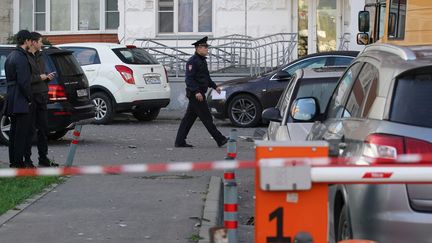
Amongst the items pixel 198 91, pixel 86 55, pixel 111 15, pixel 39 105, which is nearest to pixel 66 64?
pixel 198 91

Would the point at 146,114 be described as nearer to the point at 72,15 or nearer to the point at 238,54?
the point at 238,54

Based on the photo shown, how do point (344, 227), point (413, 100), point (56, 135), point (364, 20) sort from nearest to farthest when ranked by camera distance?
1. point (413, 100)
2. point (344, 227)
3. point (56, 135)
4. point (364, 20)

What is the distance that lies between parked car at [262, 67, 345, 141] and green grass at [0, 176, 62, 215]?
8.92ft

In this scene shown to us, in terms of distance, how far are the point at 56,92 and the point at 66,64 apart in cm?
68

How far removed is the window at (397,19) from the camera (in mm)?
12094

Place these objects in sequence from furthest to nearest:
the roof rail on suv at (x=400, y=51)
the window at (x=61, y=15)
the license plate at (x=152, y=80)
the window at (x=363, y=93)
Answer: the window at (x=61, y=15), the license plate at (x=152, y=80), the window at (x=363, y=93), the roof rail on suv at (x=400, y=51)

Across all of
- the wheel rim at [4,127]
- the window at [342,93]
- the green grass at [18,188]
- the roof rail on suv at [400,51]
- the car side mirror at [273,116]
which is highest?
the roof rail on suv at [400,51]

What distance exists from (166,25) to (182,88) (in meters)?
3.35

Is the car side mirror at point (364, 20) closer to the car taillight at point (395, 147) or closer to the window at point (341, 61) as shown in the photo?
the window at point (341, 61)

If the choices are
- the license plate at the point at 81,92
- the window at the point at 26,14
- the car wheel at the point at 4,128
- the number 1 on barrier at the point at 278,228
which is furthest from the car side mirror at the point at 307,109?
the window at the point at 26,14

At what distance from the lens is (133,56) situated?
60.6ft

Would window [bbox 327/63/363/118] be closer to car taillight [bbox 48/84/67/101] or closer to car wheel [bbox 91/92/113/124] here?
car taillight [bbox 48/84/67/101]

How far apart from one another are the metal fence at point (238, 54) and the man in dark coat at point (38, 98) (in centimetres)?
1083

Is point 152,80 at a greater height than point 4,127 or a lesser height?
greater
